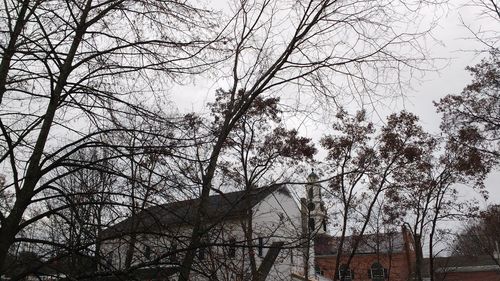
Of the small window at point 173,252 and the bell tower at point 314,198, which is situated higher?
the bell tower at point 314,198

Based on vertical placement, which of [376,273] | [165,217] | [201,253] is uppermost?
[165,217]

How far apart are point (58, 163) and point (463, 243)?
145 feet

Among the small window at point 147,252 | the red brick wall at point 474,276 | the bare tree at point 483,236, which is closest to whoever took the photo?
the small window at point 147,252

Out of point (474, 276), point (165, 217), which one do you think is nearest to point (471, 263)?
point (474, 276)

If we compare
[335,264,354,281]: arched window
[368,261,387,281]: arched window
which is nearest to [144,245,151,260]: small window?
[335,264,354,281]: arched window

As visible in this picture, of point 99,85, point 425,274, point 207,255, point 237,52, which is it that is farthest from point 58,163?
point 425,274

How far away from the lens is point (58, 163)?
4.48m

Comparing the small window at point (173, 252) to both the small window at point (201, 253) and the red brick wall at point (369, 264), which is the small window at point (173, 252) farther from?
the red brick wall at point (369, 264)

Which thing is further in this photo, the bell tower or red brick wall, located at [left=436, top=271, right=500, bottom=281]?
red brick wall, located at [left=436, top=271, right=500, bottom=281]

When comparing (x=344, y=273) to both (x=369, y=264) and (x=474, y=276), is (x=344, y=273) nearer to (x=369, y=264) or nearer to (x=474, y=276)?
(x=369, y=264)

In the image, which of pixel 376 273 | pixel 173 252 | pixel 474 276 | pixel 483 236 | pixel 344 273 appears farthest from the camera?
→ pixel 474 276

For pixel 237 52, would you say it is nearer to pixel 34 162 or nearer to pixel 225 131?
pixel 225 131

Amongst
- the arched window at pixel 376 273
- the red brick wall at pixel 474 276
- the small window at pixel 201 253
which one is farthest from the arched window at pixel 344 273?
the small window at pixel 201 253

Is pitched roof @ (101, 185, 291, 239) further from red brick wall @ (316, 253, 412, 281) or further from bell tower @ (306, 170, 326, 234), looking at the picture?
red brick wall @ (316, 253, 412, 281)
